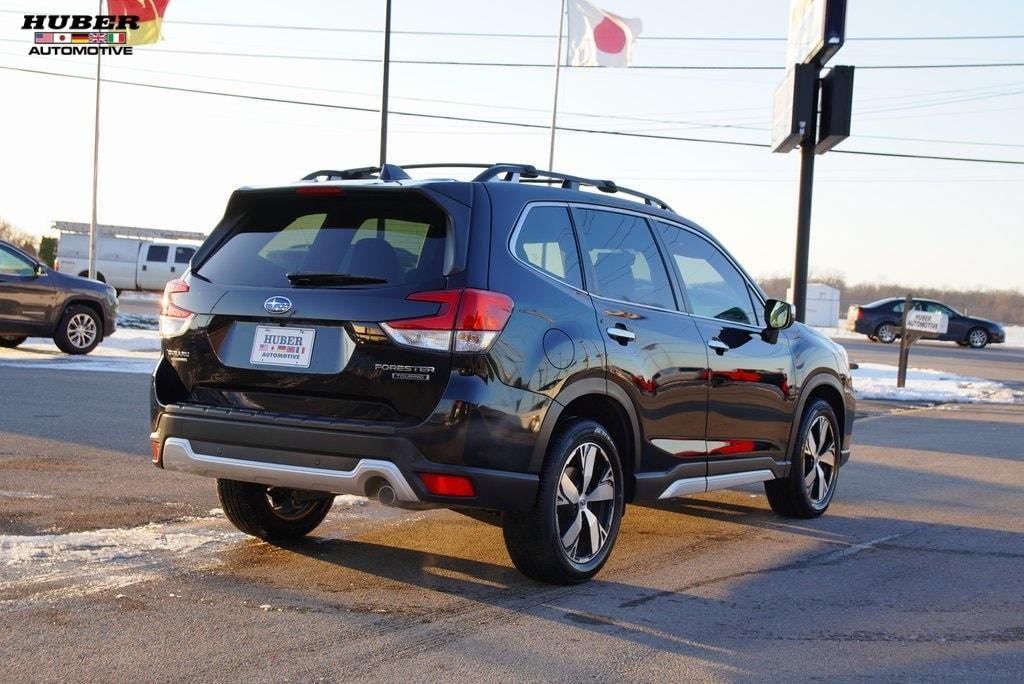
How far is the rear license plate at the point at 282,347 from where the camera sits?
5.23 metres

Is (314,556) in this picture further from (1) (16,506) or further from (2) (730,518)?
(2) (730,518)

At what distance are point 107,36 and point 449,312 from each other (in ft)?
98.3

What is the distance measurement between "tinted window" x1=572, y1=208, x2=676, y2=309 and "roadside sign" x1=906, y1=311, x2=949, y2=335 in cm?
1474

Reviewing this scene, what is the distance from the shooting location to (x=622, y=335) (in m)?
5.88

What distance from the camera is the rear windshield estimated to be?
5289mm

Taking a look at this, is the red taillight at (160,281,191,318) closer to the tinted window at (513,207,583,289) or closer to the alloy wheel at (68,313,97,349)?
the tinted window at (513,207,583,289)

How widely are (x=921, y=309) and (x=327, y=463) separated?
1520 inches

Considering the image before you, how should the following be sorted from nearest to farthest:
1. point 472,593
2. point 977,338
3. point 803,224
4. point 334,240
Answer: point 472,593
point 334,240
point 803,224
point 977,338

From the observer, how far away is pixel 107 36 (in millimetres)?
32062

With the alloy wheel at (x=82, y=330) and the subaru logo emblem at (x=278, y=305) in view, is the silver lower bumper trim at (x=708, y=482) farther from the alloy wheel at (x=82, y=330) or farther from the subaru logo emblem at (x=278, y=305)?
the alloy wheel at (x=82, y=330)

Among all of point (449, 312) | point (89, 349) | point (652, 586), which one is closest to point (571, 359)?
point (449, 312)

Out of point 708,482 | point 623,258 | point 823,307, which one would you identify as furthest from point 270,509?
point 823,307

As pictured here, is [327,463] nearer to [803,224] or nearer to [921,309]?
[803,224]

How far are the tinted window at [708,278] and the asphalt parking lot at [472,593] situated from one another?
1.30m
